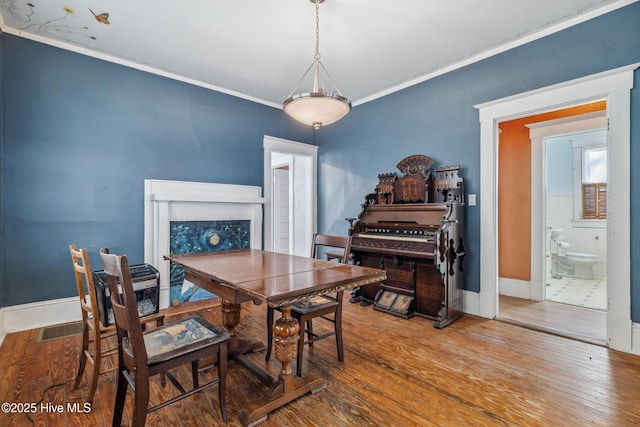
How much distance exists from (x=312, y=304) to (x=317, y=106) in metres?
1.41

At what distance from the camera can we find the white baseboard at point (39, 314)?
2.77m

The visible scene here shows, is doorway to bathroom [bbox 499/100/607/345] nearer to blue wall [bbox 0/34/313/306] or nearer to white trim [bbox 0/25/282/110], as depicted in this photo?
white trim [bbox 0/25/282/110]

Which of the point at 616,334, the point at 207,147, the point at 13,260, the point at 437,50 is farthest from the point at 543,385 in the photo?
the point at 13,260

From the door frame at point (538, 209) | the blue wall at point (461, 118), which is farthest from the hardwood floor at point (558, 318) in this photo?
the blue wall at point (461, 118)

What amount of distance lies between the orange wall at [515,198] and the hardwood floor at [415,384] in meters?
1.47

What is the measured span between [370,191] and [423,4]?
233cm

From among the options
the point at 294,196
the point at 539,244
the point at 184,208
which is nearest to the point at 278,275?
the point at 184,208

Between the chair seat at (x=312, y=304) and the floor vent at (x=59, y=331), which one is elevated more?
the chair seat at (x=312, y=304)

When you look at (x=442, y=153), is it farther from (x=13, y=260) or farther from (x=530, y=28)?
(x=13, y=260)

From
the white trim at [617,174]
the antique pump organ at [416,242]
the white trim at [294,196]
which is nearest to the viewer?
the white trim at [617,174]

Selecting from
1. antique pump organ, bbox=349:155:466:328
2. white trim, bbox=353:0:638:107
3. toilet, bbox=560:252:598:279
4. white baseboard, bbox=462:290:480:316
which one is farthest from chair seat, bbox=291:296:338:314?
toilet, bbox=560:252:598:279

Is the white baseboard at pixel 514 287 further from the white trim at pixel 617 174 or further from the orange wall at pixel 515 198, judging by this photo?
the white trim at pixel 617 174

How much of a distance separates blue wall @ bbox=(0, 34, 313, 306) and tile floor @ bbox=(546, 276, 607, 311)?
16.0 ft

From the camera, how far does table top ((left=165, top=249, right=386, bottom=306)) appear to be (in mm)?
1463
